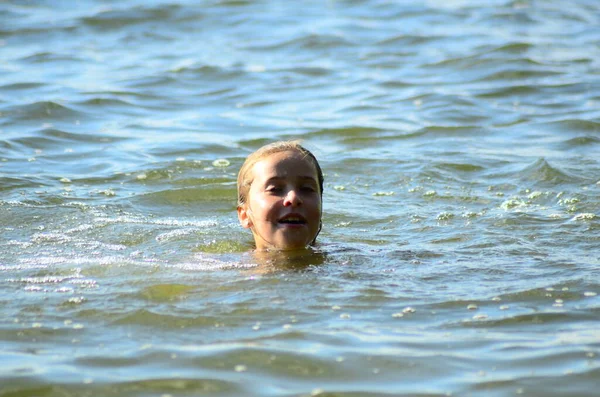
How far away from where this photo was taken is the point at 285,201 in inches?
243

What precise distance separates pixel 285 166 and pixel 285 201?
0.89 ft

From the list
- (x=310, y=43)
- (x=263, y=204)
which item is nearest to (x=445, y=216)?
(x=263, y=204)

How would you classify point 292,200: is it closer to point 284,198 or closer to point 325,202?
point 284,198

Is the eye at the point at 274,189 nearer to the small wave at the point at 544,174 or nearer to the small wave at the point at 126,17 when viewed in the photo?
the small wave at the point at 544,174

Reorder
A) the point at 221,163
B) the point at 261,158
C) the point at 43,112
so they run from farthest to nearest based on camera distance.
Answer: the point at 43,112, the point at 221,163, the point at 261,158

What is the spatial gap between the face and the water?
7.9 inches

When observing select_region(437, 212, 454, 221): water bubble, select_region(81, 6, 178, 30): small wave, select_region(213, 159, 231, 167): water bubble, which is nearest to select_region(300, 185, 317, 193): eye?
select_region(437, 212, 454, 221): water bubble

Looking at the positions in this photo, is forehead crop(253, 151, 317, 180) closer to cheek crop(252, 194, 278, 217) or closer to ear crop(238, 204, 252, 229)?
cheek crop(252, 194, 278, 217)

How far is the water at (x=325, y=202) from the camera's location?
4.46m

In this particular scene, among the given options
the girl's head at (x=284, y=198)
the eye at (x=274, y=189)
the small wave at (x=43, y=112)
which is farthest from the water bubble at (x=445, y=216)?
the small wave at (x=43, y=112)

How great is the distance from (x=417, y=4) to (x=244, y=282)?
1314 centimetres

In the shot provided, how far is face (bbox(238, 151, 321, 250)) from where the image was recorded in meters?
A: 6.22

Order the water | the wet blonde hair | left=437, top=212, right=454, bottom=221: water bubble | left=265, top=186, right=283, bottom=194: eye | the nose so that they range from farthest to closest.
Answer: left=437, top=212, right=454, bottom=221: water bubble
the wet blonde hair
left=265, top=186, right=283, bottom=194: eye
the nose
the water

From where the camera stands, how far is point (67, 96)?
456 inches
